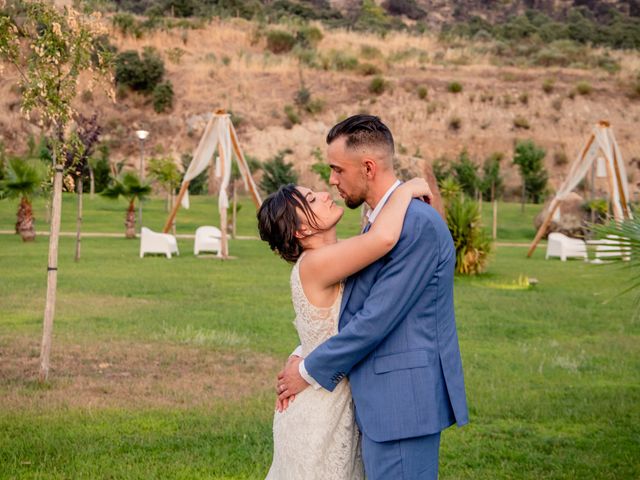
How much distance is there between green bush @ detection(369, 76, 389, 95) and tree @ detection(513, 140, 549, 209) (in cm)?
1413

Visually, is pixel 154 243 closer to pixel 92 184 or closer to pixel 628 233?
pixel 628 233

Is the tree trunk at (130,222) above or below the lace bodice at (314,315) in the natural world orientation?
above

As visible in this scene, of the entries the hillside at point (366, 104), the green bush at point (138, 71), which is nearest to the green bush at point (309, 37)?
the hillside at point (366, 104)

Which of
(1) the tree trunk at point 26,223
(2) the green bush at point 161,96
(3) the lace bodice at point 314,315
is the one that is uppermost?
(2) the green bush at point 161,96

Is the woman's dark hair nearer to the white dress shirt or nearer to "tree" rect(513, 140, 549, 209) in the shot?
the white dress shirt

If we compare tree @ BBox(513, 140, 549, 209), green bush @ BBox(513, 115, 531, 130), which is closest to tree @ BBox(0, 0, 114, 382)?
tree @ BBox(513, 140, 549, 209)

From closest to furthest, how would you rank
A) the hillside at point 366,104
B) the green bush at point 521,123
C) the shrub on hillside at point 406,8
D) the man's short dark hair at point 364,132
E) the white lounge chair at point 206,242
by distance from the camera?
the man's short dark hair at point 364,132 < the white lounge chair at point 206,242 < the hillside at point 366,104 < the green bush at point 521,123 < the shrub on hillside at point 406,8

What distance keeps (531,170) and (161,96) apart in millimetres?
22672

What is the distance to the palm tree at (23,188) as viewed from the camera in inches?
983

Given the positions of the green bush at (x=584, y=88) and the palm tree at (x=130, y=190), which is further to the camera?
the green bush at (x=584, y=88)

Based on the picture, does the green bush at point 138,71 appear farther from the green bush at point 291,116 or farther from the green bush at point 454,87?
the green bush at point 454,87

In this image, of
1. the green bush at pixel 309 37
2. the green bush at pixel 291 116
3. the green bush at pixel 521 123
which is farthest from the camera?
the green bush at pixel 309 37

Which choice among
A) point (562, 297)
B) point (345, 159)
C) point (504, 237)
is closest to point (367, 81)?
point (504, 237)

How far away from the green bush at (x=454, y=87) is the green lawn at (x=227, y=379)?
40.7m
